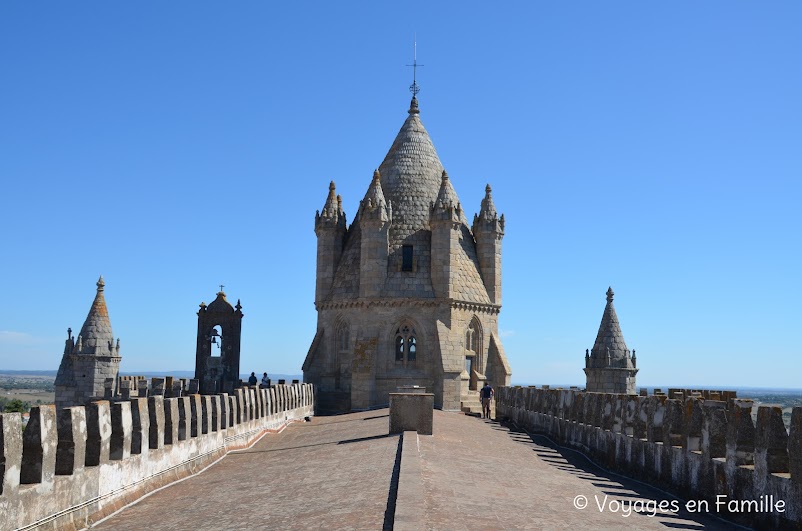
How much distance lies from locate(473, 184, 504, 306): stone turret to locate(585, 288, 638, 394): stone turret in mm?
4754

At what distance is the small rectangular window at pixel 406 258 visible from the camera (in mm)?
36719

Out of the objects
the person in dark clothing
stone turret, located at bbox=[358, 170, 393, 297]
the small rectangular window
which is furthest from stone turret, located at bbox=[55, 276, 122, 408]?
the person in dark clothing

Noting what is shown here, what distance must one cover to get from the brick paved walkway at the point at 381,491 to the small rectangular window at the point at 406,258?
18.2 meters

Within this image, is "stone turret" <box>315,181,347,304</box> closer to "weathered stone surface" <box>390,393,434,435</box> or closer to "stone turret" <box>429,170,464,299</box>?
"stone turret" <box>429,170,464,299</box>

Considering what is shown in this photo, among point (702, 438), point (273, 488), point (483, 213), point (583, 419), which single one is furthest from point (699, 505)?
point (483, 213)

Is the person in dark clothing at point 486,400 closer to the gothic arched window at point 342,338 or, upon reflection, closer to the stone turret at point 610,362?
the stone turret at point 610,362

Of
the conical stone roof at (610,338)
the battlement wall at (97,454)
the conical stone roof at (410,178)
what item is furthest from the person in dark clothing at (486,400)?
the battlement wall at (97,454)

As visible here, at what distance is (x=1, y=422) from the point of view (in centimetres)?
894

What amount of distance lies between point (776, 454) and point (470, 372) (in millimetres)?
25775

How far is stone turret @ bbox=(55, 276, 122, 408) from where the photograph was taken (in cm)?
3853

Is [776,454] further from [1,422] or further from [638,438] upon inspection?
[1,422]

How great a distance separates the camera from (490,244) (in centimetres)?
3866

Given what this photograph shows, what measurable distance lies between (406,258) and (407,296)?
1946mm

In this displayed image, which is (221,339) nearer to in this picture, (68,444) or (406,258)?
(406,258)
